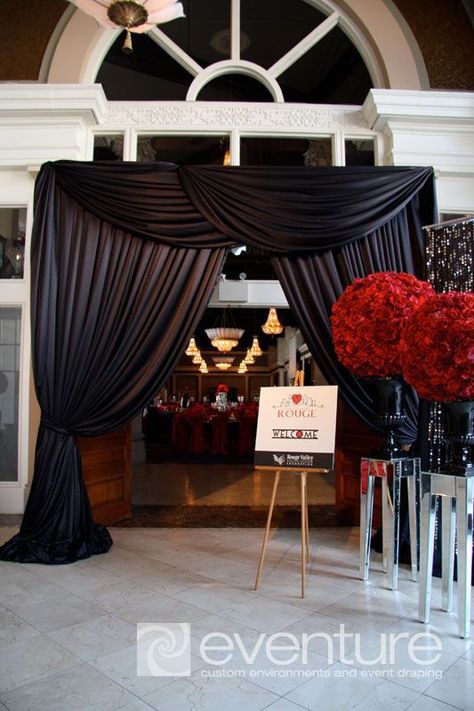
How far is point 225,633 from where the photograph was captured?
262cm

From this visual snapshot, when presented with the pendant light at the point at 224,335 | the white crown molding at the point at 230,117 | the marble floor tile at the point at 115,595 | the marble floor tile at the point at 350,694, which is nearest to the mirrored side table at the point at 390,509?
the marble floor tile at the point at 350,694

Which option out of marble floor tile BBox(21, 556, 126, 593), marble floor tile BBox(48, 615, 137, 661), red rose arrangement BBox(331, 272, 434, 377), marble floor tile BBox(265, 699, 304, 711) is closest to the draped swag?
marble floor tile BBox(21, 556, 126, 593)

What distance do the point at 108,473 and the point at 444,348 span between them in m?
3.40

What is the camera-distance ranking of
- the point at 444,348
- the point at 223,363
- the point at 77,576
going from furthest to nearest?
1. the point at 223,363
2. the point at 77,576
3. the point at 444,348

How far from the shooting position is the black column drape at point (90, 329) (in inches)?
163

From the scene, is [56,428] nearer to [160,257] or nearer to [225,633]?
[160,257]

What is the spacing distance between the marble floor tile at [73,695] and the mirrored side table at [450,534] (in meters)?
1.66

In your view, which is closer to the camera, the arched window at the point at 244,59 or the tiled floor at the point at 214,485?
the arched window at the point at 244,59

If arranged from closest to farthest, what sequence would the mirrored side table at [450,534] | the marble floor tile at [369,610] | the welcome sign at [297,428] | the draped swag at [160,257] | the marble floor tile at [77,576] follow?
1. the mirrored side table at [450,534]
2. the marble floor tile at [369,610]
3. the welcome sign at [297,428]
4. the marble floor tile at [77,576]
5. the draped swag at [160,257]

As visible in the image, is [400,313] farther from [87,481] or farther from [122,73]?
[122,73]

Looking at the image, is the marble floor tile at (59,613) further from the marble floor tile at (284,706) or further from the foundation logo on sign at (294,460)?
the foundation logo on sign at (294,460)

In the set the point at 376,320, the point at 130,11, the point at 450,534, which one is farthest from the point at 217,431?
the point at 130,11

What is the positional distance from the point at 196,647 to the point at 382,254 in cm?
332

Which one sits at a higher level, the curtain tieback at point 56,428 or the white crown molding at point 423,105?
the white crown molding at point 423,105
